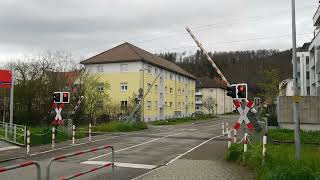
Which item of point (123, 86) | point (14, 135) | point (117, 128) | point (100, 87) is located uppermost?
point (123, 86)

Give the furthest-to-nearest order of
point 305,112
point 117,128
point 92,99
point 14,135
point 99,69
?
point 99,69 < point 92,99 < point 117,128 < point 305,112 < point 14,135

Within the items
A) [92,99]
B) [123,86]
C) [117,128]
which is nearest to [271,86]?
[92,99]

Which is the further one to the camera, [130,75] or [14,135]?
[130,75]

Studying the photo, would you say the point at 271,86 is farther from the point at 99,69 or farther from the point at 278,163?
the point at 278,163

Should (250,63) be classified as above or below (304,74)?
above

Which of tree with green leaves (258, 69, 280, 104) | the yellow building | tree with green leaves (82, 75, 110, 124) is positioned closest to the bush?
tree with green leaves (82, 75, 110, 124)

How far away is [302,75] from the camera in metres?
73.9

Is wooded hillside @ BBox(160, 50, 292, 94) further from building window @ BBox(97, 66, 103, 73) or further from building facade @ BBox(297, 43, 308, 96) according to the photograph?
building window @ BBox(97, 66, 103, 73)

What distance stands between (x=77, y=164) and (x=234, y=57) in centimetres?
9313

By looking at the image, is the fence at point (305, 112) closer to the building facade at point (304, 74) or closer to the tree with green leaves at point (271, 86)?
the tree with green leaves at point (271, 86)

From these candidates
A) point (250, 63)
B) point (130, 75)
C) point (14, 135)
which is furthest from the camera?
point (250, 63)

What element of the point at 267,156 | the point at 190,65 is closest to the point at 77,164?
the point at 267,156

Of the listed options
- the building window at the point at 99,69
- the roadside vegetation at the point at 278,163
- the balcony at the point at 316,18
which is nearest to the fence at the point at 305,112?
the roadside vegetation at the point at 278,163

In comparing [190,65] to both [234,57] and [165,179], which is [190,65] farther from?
[165,179]
